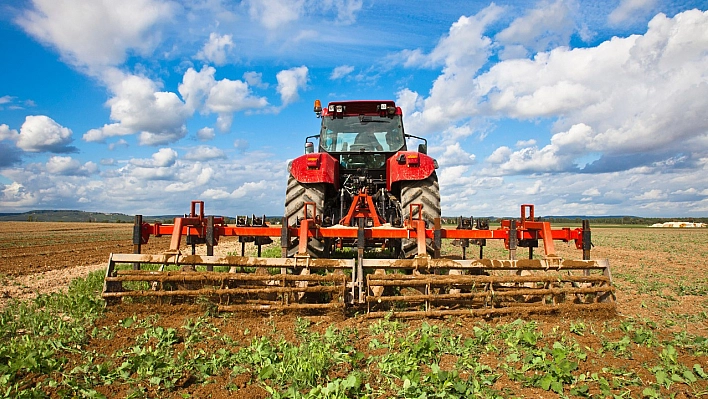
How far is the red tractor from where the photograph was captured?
652 cm

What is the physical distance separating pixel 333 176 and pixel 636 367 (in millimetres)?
4686

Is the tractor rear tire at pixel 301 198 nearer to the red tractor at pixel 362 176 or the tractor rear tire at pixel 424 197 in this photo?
the red tractor at pixel 362 176

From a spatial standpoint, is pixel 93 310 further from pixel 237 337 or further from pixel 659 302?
pixel 659 302

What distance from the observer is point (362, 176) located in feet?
25.6

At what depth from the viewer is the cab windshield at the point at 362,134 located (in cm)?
809

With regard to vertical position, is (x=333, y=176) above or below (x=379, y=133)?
below

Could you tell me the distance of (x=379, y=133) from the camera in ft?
26.8

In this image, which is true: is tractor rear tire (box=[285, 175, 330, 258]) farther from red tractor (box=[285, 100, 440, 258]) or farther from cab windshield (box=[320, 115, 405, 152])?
cab windshield (box=[320, 115, 405, 152])

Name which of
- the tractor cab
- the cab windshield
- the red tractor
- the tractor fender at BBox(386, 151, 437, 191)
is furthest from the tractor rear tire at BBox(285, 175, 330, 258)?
the cab windshield

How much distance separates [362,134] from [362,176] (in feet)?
2.84

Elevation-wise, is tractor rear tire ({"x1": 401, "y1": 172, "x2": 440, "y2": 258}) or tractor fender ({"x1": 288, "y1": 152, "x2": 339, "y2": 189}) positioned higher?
tractor fender ({"x1": 288, "y1": 152, "x2": 339, "y2": 189})

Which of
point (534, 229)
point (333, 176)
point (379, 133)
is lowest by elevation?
point (534, 229)

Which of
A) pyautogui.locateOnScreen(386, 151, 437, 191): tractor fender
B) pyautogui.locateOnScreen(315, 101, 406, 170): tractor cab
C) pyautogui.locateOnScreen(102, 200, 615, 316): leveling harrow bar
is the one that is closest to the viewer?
pyautogui.locateOnScreen(102, 200, 615, 316): leveling harrow bar

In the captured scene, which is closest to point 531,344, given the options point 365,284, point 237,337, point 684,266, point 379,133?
point 365,284
